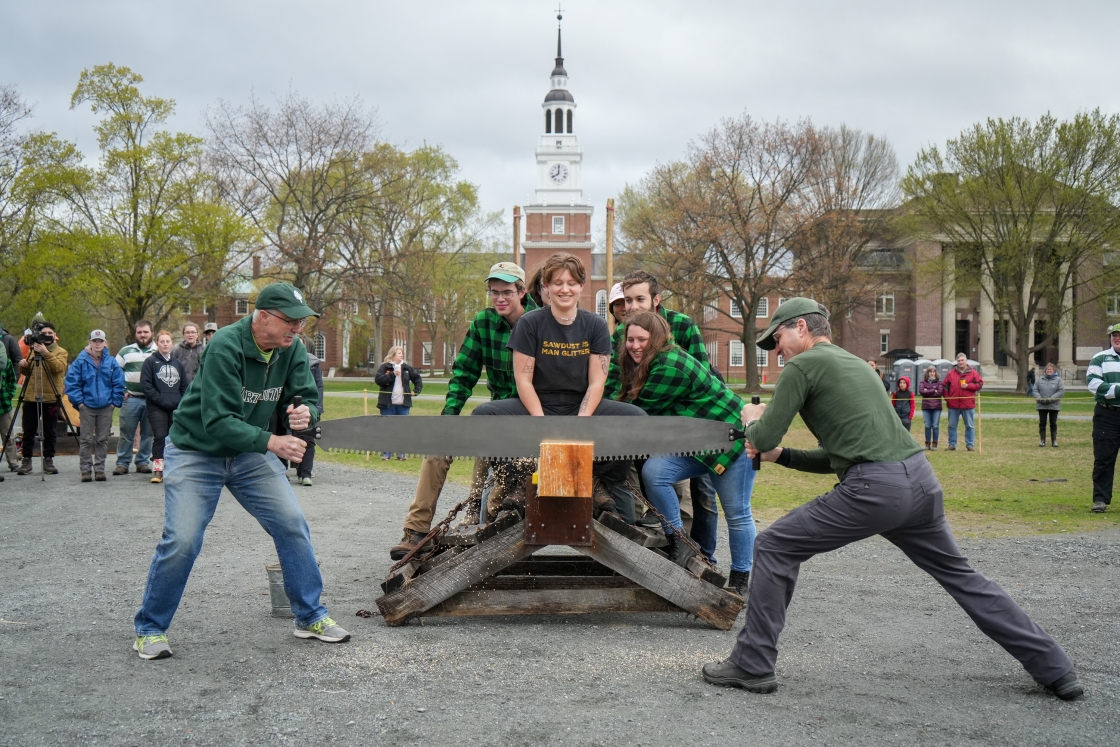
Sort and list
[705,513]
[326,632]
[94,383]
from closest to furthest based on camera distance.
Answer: [326,632]
[705,513]
[94,383]

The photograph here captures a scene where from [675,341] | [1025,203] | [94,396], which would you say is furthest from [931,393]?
[1025,203]

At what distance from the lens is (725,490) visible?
5.98 metres

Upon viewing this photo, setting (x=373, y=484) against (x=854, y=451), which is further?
(x=373, y=484)

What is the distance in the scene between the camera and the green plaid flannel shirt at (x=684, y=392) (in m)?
5.95

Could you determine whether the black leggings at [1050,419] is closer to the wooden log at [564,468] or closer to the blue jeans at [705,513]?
the blue jeans at [705,513]

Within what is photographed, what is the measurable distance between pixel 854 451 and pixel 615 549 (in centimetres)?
164

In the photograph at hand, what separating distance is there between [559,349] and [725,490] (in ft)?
4.95

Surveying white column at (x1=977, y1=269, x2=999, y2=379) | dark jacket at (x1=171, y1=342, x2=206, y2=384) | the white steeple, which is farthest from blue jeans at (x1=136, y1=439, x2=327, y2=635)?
the white steeple

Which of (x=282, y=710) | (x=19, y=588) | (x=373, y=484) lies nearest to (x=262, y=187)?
(x=373, y=484)

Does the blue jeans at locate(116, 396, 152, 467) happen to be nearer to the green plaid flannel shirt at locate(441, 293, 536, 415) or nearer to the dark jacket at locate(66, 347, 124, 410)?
the dark jacket at locate(66, 347, 124, 410)

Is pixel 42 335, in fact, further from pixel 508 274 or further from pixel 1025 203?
pixel 1025 203

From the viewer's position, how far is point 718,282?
42281 mm

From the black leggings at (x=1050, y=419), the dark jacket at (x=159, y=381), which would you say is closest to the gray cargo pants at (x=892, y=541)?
the dark jacket at (x=159, y=381)

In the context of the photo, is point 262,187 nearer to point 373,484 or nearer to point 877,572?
point 373,484
